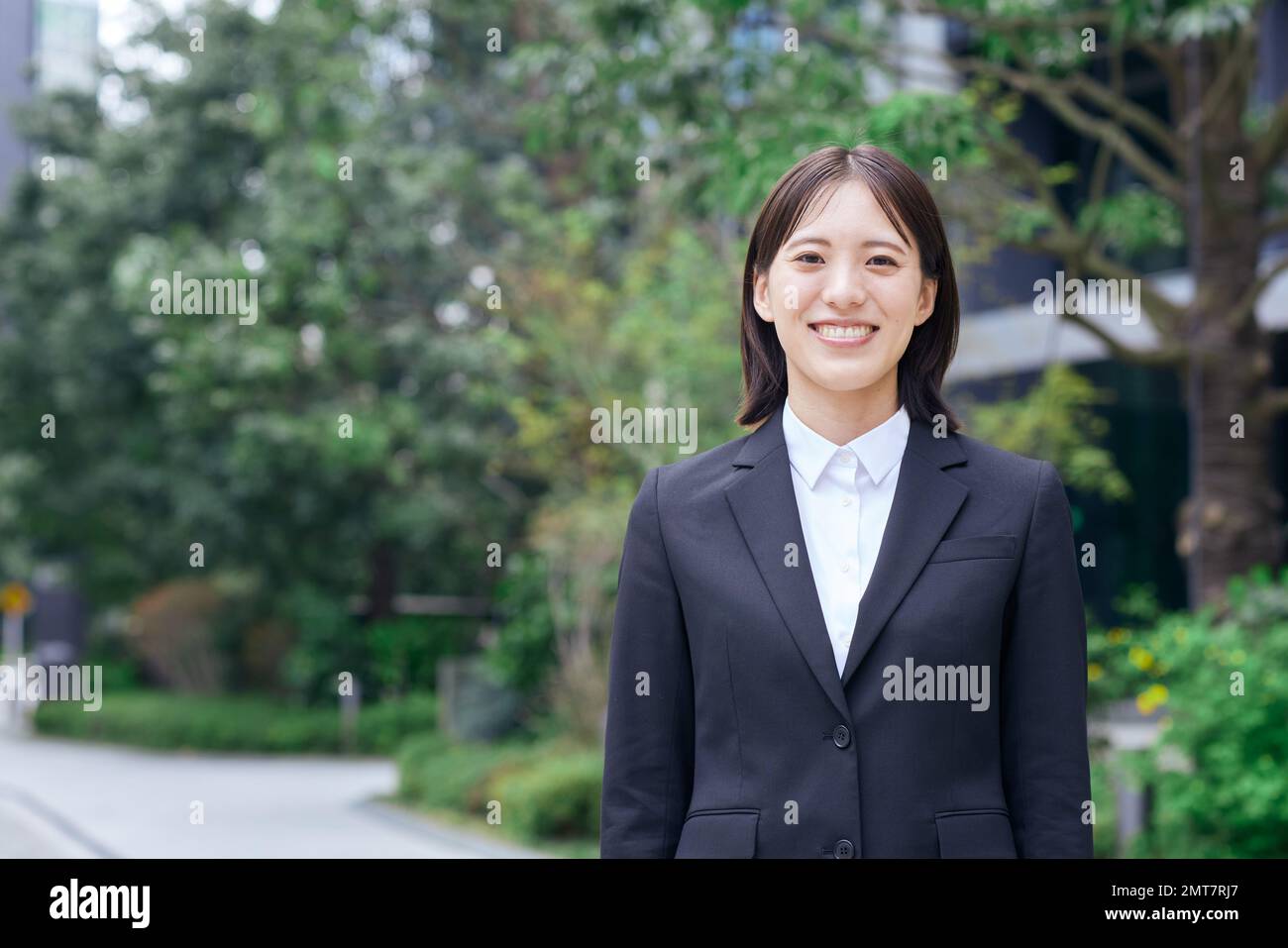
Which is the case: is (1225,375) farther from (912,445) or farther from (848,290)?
(848,290)

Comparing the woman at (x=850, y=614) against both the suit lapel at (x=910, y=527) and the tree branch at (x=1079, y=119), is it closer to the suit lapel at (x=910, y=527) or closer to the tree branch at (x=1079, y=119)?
the suit lapel at (x=910, y=527)

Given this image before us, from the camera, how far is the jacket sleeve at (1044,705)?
211cm

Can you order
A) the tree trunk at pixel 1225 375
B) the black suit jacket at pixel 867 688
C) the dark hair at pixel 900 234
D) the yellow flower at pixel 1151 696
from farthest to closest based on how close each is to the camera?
the tree trunk at pixel 1225 375 < the yellow flower at pixel 1151 696 < the dark hair at pixel 900 234 < the black suit jacket at pixel 867 688

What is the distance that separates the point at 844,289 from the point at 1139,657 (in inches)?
256

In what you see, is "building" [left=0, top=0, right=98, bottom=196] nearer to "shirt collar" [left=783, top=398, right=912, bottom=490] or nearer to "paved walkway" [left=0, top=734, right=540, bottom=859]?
"paved walkway" [left=0, top=734, right=540, bottom=859]

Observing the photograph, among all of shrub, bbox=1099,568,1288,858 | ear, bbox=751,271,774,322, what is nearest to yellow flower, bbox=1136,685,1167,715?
shrub, bbox=1099,568,1288,858

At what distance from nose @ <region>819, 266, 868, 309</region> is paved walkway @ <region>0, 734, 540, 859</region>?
8.05 metres

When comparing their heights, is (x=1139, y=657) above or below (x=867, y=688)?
below

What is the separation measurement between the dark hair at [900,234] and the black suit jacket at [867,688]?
16 centimetres

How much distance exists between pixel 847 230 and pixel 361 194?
601 inches

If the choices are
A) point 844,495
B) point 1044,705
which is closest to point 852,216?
point 844,495

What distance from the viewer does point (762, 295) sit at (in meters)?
2.34

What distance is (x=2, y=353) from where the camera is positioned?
71.9ft

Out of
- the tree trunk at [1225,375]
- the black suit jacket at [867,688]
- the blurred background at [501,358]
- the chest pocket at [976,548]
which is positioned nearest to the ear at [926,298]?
the black suit jacket at [867,688]
